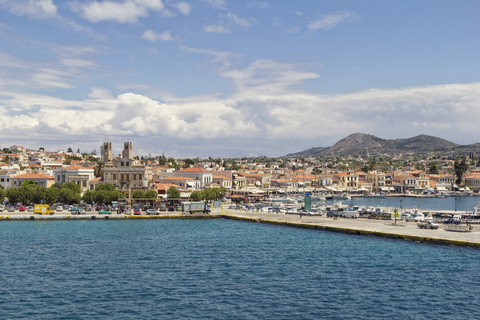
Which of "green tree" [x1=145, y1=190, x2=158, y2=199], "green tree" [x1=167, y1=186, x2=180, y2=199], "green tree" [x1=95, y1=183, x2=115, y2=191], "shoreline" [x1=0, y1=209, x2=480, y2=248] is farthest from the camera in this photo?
"green tree" [x1=167, y1=186, x2=180, y2=199]

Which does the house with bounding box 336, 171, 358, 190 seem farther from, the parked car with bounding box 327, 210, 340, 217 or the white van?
the white van

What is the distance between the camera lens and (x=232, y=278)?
32000 mm

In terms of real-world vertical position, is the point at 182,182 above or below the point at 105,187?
above

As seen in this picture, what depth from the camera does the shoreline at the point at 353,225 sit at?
46312 millimetres

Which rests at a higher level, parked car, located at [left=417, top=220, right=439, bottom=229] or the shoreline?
parked car, located at [left=417, top=220, right=439, bottom=229]

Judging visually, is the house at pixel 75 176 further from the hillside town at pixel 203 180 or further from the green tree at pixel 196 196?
the green tree at pixel 196 196

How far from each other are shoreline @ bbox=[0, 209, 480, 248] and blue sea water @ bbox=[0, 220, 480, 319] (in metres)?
2.38

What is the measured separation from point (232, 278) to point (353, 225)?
3128cm

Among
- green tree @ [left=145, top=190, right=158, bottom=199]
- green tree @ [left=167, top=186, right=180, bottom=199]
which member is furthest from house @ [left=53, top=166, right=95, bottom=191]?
green tree @ [left=167, top=186, right=180, bottom=199]

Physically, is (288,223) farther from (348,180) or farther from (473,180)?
(473,180)

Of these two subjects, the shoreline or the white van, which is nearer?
the shoreline

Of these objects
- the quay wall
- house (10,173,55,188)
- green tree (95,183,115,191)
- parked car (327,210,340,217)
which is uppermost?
house (10,173,55,188)

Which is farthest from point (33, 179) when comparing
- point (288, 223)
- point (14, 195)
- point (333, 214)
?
point (333, 214)

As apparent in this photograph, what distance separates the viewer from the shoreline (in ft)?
152
